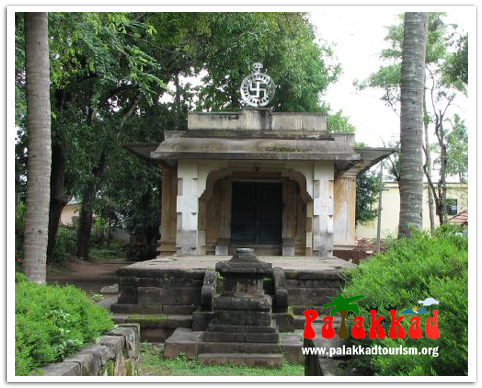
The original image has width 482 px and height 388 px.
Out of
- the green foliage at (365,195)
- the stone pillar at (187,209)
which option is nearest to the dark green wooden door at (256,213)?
the stone pillar at (187,209)

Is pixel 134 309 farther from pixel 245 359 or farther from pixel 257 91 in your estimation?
pixel 257 91

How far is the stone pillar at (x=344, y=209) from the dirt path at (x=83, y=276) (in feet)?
22.9

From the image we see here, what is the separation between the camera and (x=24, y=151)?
16.7 metres

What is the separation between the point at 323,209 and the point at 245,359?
21.7ft

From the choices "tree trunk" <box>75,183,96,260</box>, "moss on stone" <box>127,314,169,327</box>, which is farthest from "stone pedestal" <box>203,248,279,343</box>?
"tree trunk" <box>75,183,96,260</box>

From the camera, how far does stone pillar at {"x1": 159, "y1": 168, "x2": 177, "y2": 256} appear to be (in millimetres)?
15445

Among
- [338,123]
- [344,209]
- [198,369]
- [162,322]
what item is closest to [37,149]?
[162,322]

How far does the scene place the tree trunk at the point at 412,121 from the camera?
962 centimetres

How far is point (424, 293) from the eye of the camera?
4.09 metres

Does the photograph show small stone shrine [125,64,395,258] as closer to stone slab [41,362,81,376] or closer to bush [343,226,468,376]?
bush [343,226,468,376]

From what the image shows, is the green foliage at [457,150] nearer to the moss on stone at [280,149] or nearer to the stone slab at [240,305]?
the moss on stone at [280,149]

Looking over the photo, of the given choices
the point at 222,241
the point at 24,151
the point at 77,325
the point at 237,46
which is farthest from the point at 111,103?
the point at 77,325

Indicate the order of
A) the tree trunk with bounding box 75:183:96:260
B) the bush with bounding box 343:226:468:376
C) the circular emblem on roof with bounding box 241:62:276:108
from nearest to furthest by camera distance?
the bush with bounding box 343:226:468:376 < the circular emblem on roof with bounding box 241:62:276:108 < the tree trunk with bounding box 75:183:96:260

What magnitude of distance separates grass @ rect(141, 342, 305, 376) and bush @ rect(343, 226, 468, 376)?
2.04 m
